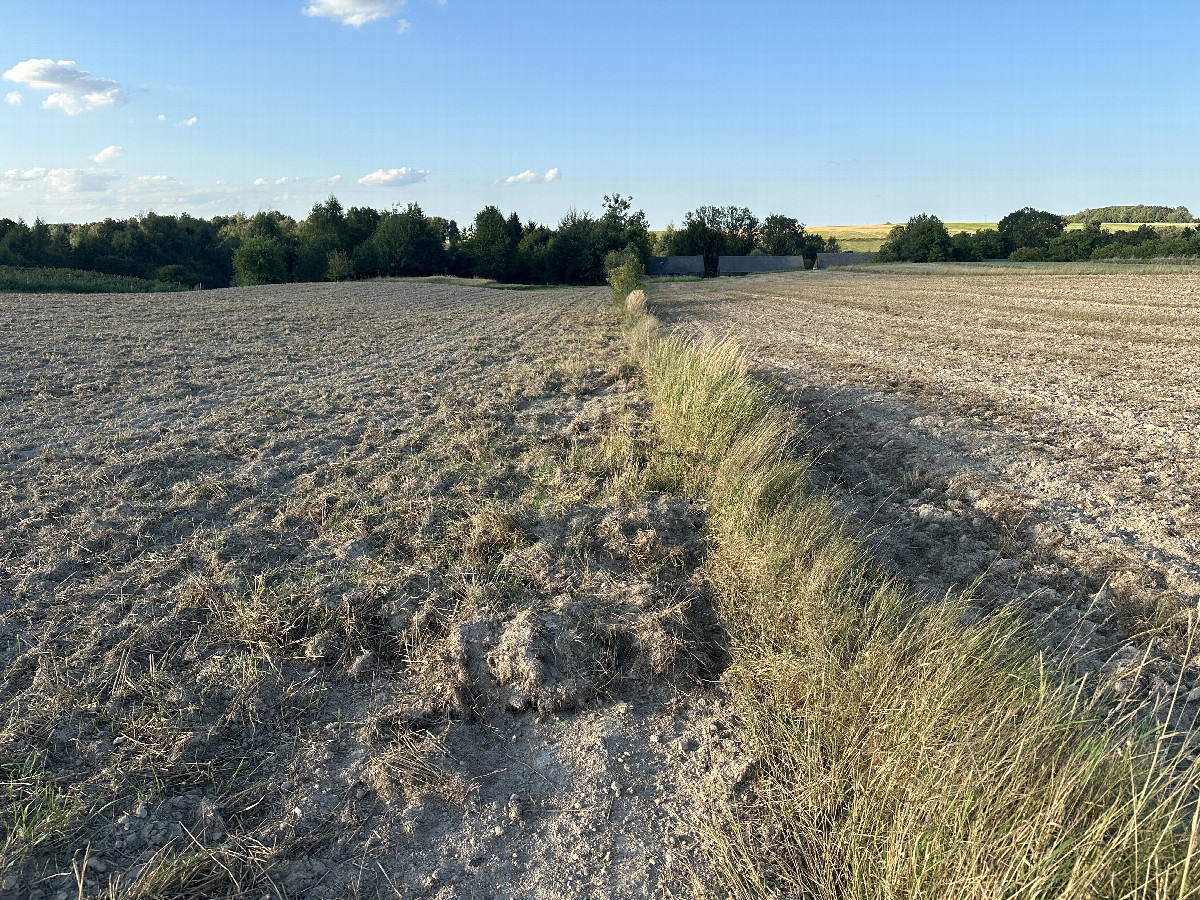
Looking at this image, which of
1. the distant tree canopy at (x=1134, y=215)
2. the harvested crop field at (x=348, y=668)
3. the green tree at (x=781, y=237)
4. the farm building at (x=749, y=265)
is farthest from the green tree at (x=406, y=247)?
the distant tree canopy at (x=1134, y=215)

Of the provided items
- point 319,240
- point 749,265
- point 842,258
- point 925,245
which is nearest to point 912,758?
point 319,240

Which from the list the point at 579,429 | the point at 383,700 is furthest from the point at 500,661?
the point at 579,429

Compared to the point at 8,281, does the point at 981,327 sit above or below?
below

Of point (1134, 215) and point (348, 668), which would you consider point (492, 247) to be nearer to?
point (348, 668)

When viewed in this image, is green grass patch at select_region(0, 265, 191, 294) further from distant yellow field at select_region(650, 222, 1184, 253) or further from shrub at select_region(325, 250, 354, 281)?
distant yellow field at select_region(650, 222, 1184, 253)

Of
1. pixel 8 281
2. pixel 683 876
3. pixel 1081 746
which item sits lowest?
pixel 683 876

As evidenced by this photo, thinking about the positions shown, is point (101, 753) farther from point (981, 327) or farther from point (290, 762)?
point (981, 327)

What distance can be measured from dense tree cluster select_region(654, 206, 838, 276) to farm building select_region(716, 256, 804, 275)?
51.4 inches

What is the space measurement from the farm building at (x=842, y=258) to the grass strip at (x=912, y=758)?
82598 millimetres

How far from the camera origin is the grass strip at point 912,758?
2.01 metres

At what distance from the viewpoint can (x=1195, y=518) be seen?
5059 millimetres

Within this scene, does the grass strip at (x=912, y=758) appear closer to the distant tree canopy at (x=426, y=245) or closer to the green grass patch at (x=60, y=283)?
the green grass patch at (x=60, y=283)

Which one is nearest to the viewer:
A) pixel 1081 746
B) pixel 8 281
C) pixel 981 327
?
pixel 1081 746

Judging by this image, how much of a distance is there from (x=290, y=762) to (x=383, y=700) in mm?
505
